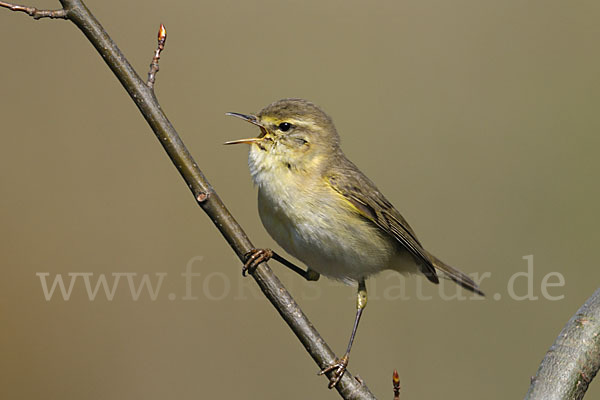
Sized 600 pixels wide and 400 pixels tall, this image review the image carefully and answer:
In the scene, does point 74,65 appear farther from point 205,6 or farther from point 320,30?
point 320,30

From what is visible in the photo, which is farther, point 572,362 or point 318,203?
point 318,203

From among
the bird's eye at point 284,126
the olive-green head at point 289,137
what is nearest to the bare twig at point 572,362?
the olive-green head at point 289,137

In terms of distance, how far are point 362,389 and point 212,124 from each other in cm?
318

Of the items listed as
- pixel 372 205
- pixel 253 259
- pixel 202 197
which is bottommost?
pixel 253 259

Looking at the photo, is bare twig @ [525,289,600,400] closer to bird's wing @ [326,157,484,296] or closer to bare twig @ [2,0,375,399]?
bare twig @ [2,0,375,399]

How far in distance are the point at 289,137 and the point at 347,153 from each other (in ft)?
6.58

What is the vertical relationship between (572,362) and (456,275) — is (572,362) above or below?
below

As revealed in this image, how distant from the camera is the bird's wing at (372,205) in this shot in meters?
3.16

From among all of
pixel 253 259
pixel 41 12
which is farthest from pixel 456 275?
pixel 41 12

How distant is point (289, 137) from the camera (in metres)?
3.10

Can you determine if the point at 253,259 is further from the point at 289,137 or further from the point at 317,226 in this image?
the point at 289,137

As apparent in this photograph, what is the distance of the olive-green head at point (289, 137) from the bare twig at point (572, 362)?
4.79ft

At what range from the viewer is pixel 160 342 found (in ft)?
14.3

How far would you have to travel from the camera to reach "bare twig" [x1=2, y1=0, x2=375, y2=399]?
2.12 m
